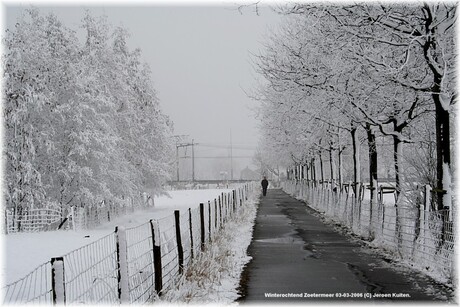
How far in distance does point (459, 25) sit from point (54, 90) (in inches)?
912

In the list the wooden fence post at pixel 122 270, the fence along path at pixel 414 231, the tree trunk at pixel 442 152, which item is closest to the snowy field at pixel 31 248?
the wooden fence post at pixel 122 270

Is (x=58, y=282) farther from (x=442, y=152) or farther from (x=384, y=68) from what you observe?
(x=384, y=68)

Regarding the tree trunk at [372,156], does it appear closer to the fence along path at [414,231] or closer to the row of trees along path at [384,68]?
the row of trees along path at [384,68]

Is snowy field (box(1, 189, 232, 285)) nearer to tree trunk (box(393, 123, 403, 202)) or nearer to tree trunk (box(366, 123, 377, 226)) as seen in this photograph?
tree trunk (box(366, 123, 377, 226))

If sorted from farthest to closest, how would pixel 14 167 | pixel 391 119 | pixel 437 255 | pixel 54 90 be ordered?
1. pixel 54 90
2. pixel 14 167
3. pixel 391 119
4. pixel 437 255

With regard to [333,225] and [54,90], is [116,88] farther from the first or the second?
[333,225]

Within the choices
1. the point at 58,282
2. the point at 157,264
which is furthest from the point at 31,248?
the point at 58,282

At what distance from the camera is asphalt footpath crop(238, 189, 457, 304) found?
8.33 m

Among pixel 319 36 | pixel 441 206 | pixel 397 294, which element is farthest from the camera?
pixel 319 36

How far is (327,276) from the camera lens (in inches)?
396

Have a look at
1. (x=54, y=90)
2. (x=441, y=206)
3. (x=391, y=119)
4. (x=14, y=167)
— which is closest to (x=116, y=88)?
(x=54, y=90)

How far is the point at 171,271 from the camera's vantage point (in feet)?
31.1

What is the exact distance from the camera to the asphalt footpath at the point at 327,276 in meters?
8.33

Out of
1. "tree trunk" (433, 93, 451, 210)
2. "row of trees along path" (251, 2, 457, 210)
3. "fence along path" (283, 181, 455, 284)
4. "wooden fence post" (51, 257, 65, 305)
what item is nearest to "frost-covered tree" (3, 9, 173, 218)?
"row of trees along path" (251, 2, 457, 210)
